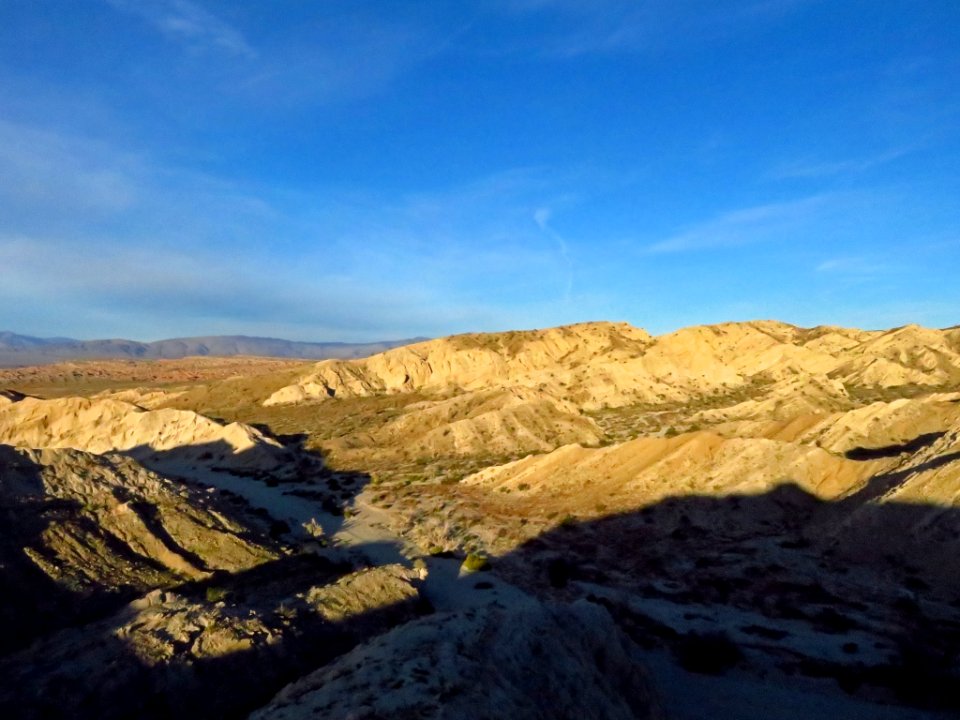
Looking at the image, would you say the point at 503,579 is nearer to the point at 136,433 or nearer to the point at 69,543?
the point at 69,543

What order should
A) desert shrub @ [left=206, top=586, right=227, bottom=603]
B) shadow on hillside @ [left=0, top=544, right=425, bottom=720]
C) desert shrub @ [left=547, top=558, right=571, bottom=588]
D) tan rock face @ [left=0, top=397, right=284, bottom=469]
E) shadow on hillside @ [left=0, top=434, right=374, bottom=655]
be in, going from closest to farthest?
shadow on hillside @ [left=0, top=544, right=425, bottom=720] < shadow on hillside @ [left=0, top=434, right=374, bottom=655] < desert shrub @ [left=206, top=586, right=227, bottom=603] < desert shrub @ [left=547, top=558, right=571, bottom=588] < tan rock face @ [left=0, top=397, right=284, bottom=469]

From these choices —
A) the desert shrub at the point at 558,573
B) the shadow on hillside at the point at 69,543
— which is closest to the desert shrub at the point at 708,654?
the desert shrub at the point at 558,573

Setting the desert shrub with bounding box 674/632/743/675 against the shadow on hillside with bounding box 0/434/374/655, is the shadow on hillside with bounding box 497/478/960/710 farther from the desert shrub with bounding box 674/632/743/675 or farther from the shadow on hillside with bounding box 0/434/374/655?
the shadow on hillside with bounding box 0/434/374/655

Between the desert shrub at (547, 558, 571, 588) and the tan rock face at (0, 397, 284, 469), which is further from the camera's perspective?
the tan rock face at (0, 397, 284, 469)

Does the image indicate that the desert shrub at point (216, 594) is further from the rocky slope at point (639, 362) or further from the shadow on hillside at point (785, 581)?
the rocky slope at point (639, 362)

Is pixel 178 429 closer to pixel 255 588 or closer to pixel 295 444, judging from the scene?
pixel 295 444

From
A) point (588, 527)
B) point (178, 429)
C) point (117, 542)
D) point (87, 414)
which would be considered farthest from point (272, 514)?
point (87, 414)

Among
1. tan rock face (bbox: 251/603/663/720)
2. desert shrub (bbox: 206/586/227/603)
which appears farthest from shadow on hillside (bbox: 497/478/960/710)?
desert shrub (bbox: 206/586/227/603)
